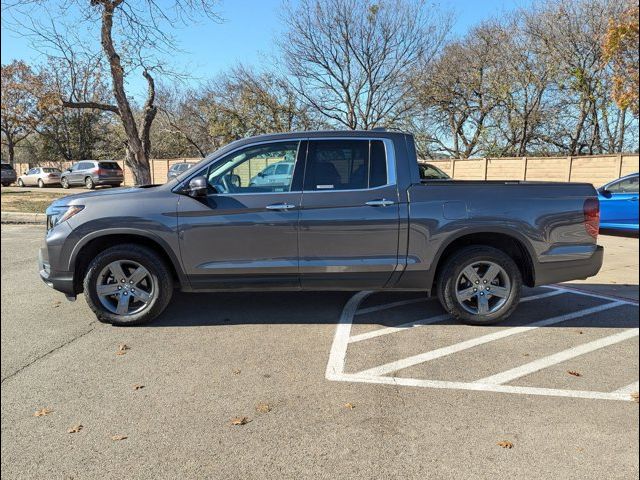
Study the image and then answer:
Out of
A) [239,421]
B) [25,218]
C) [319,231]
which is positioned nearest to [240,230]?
[319,231]

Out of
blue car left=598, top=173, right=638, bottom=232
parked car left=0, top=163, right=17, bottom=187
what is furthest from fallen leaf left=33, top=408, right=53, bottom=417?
parked car left=0, top=163, right=17, bottom=187

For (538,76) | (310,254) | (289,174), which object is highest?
(538,76)

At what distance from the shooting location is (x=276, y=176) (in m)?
4.53

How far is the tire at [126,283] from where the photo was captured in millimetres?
4484

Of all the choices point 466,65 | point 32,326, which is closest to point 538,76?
point 466,65

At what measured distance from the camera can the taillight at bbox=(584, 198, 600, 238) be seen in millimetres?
4523

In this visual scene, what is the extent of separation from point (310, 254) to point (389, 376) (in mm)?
1407

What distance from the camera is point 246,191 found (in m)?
→ 4.47

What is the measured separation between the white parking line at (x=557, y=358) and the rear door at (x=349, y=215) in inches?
55.3

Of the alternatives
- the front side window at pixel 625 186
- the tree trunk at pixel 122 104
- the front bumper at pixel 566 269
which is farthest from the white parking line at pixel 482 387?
the tree trunk at pixel 122 104

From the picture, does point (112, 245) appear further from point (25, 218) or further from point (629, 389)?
point (25, 218)

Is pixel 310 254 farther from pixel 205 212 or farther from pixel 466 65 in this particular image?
pixel 466 65

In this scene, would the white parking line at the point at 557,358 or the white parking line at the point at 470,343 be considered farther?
the white parking line at the point at 470,343

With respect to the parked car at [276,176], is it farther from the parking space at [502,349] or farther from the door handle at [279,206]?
the parking space at [502,349]
